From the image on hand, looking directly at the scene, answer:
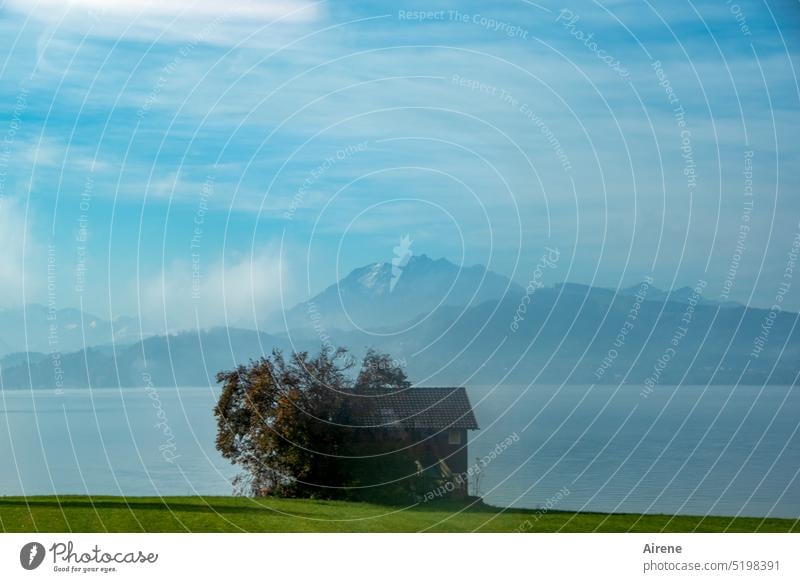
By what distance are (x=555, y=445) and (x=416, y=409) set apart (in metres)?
1.00

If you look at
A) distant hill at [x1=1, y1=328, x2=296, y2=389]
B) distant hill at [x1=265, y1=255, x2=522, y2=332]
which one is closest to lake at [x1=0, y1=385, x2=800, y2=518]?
distant hill at [x1=1, y1=328, x2=296, y2=389]

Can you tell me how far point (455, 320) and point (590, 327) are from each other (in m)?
0.94

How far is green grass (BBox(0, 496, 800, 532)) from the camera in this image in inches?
324

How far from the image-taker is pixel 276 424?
8312 millimetres

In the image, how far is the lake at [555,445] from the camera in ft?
27.0

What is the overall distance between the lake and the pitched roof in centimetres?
21
